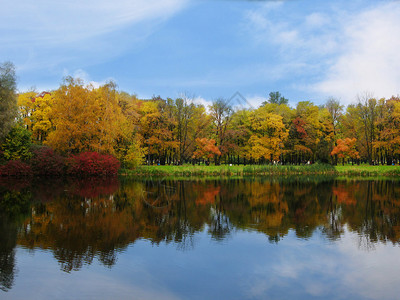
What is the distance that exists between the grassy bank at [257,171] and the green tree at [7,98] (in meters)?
14.6

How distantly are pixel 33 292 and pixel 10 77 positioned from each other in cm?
3927

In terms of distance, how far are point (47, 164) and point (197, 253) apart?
33.4 m

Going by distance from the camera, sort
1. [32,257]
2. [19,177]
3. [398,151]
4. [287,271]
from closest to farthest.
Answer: [287,271] → [32,257] → [19,177] → [398,151]

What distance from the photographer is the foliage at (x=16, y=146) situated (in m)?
37.9

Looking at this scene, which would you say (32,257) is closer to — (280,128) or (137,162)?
(137,162)

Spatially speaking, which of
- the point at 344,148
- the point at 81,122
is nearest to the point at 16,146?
→ the point at 81,122

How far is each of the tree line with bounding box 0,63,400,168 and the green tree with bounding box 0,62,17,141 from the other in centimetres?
10

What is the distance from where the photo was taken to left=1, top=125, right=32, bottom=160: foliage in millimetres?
37897

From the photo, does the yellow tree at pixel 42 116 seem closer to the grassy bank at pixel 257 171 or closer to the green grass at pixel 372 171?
the grassy bank at pixel 257 171

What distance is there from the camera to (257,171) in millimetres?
44812

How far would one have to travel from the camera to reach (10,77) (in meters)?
38.4

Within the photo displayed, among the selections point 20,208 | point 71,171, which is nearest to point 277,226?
point 20,208

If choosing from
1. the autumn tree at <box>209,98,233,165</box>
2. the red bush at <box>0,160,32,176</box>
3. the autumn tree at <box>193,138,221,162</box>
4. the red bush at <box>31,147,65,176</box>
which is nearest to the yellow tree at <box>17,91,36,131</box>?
Result: the red bush at <box>31,147,65,176</box>

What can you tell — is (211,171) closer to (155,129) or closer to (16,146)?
(155,129)
